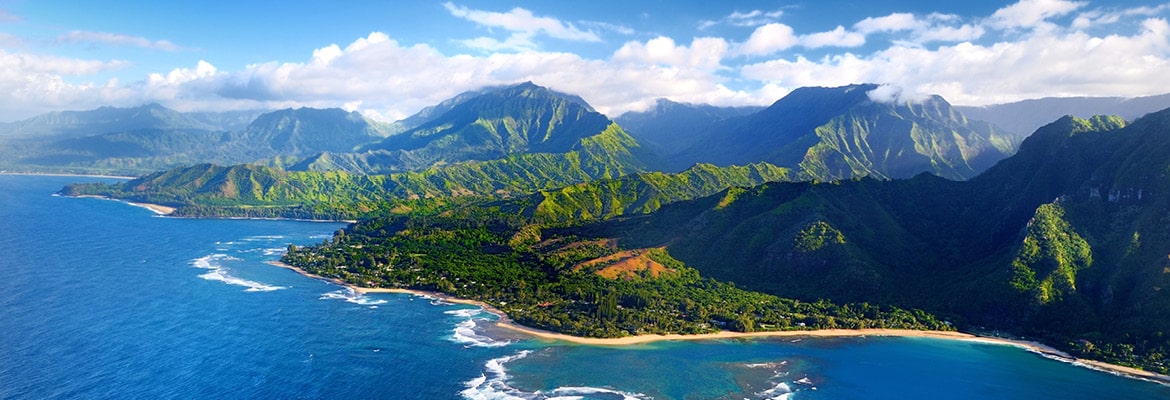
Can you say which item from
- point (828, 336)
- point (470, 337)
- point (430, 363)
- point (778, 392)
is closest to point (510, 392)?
point (430, 363)

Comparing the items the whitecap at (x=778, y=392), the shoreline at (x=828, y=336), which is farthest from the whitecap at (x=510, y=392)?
the shoreline at (x=828, y=336)

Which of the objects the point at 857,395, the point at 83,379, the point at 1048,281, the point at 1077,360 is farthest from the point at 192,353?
the point at 1048,281

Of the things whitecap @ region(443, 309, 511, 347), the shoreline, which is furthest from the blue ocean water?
the shoreline

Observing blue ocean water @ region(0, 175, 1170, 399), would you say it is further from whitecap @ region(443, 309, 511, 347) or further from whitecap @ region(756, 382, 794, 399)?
whitecap @ region(756, 382, 794, 399)

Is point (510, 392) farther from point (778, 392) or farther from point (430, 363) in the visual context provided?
point (778, 392)

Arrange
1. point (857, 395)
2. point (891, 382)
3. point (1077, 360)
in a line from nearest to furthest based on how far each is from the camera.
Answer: point (857, 395) < point (891, 382) < point (1077, 360)

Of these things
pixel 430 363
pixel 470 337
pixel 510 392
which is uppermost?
pixel 470 337

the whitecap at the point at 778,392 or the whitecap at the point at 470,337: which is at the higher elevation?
the whitecap at the point at 470,337

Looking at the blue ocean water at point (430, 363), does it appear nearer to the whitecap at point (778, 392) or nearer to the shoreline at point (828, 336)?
the whitecap at point (778, 392)

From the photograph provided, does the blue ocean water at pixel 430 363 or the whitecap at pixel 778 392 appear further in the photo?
the whitecap at pixel 778 392

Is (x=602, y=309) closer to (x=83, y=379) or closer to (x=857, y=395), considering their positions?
(x=857, y=395)

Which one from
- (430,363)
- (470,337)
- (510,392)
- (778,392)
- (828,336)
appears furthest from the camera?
(828,336)
